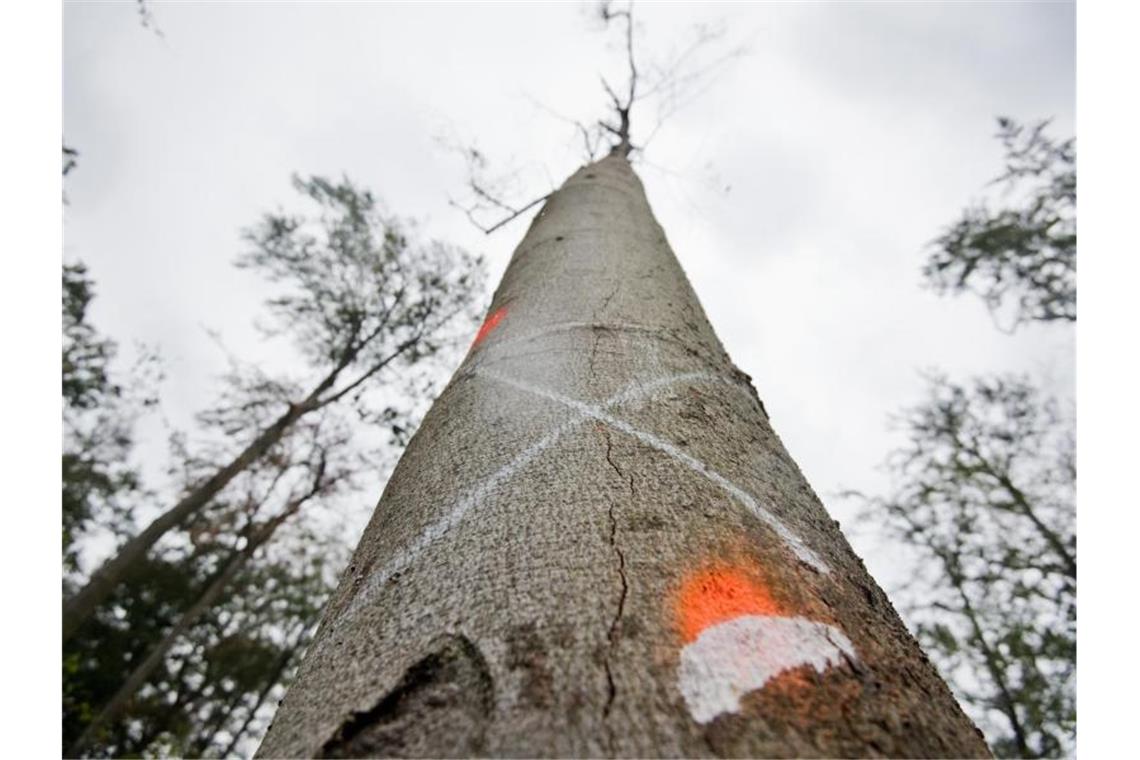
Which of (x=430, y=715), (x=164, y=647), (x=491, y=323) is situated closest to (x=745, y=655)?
(x=430, y=715)

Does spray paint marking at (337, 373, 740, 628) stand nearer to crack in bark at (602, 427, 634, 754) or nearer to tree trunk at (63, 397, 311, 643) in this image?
crack in bark at (602, 427, 634, 754)

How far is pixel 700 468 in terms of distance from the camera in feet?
2.56

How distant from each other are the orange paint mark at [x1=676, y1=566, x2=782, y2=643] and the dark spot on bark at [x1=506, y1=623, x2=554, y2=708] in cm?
13

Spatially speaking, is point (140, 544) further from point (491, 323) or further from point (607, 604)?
point (607, 604)

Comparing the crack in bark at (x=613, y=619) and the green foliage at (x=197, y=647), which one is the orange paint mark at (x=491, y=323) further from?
the green foliage at (x=197, y=647)

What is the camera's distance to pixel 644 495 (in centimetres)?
70

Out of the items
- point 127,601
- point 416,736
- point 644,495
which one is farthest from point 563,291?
point 127,601

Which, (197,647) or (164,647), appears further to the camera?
(197,647)

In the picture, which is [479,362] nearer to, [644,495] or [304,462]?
[644,495]

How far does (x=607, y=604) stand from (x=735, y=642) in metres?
0.12

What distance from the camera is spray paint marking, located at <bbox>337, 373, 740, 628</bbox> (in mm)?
676

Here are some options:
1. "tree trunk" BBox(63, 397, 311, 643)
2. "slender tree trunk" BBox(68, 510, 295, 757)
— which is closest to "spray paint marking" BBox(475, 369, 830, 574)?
"tree trunk" BBox(63, 397, 311, 643)

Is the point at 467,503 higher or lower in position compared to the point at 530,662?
Answer: higher

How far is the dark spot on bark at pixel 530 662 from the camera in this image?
466 millimetres
